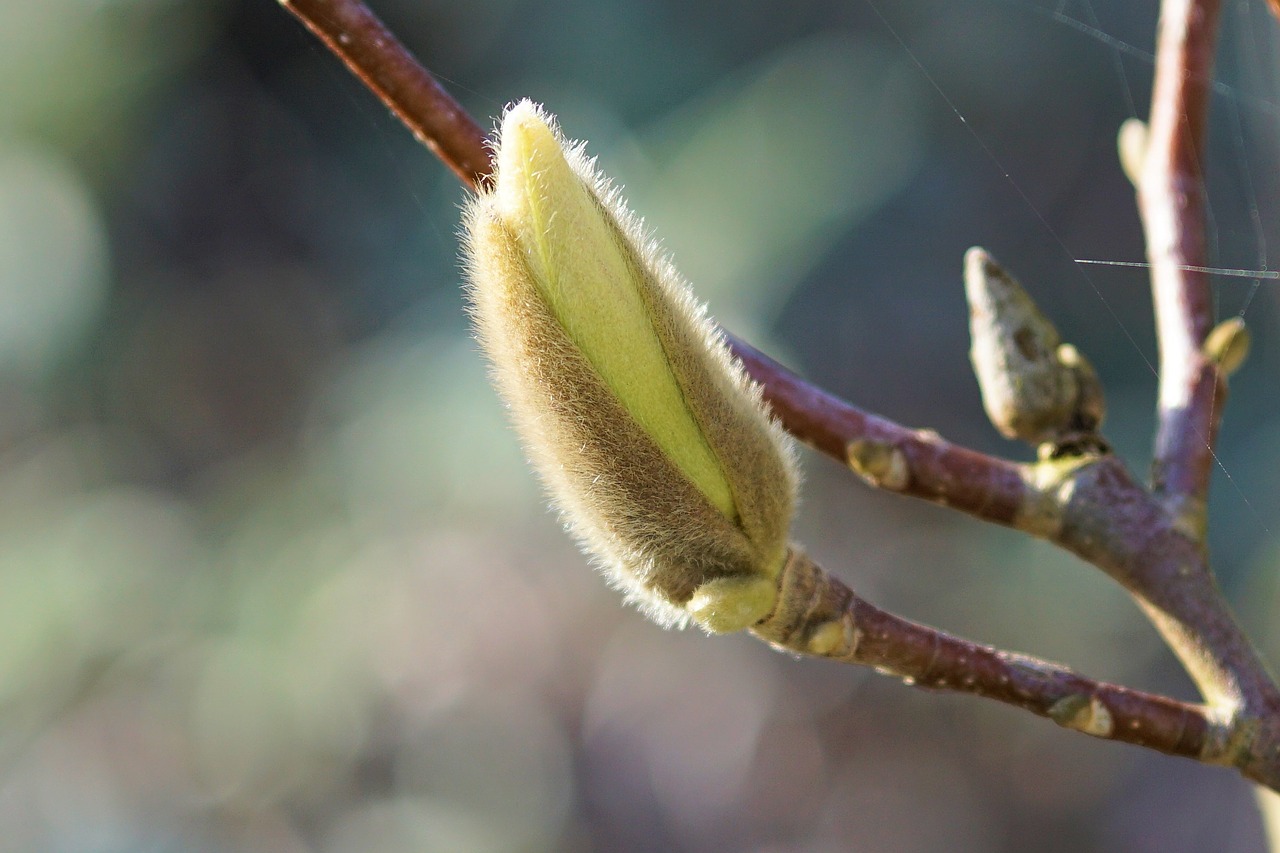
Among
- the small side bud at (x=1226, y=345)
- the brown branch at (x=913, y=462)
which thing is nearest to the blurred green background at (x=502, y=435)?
the small side bud at (x=1226, y=345)

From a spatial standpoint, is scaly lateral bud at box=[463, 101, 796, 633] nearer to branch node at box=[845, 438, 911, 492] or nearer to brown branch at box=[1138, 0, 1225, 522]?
branch node at box=[845, 438, 911, 492]

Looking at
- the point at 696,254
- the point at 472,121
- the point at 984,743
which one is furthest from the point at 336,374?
the point at 472,121

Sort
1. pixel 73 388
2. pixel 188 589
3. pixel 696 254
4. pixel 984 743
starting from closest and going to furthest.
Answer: pixel 984 743 → pixel 696 254 → pixel 188 589 → pixel 73 388

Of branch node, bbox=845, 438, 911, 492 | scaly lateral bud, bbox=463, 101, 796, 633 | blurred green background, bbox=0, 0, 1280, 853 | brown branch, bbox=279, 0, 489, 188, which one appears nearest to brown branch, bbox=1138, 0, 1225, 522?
branch node, bbox=845, 438, 911, 492

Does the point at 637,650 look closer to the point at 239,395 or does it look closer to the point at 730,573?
the point at 239,395

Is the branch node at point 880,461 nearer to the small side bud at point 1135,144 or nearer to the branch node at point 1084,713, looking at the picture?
the branch node at point 1084,713

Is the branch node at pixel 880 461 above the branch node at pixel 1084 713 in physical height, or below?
above

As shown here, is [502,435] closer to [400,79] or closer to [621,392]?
[400,79]
